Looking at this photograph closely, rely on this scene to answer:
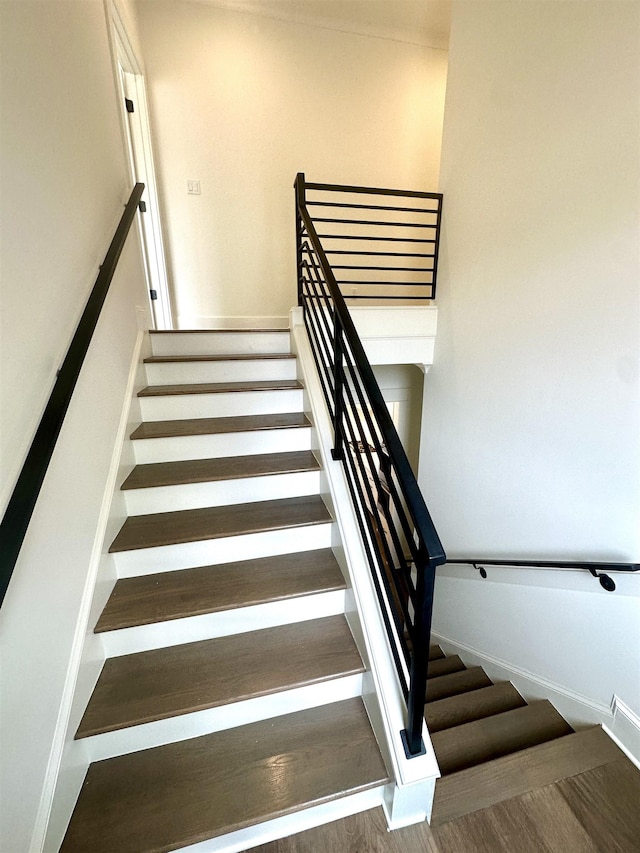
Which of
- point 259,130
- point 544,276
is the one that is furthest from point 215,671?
point 259,130

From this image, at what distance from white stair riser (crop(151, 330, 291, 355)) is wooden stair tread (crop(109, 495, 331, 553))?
45.0 inches

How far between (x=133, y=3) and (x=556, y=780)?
5.29 meters

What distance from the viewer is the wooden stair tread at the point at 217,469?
5.73 feet

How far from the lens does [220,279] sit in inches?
148

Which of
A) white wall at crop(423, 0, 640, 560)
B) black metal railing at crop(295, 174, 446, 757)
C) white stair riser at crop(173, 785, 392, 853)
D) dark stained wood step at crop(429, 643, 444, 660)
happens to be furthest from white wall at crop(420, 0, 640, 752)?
white stair riser at crop(173, 785, 392, 853)

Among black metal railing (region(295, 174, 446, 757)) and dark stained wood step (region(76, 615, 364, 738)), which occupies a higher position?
black metal railing (region(295, 174, 446, 757))

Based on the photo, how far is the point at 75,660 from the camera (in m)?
1.15

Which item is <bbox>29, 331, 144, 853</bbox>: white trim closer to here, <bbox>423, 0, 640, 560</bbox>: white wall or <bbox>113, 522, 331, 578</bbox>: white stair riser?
<bbox>113, 522, 331, 578</bbox>: white stair riser

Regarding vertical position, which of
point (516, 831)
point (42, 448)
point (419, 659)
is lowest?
point (516, 831)

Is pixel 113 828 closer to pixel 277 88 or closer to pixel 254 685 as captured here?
pixel 254 685

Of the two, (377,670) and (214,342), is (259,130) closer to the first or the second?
(214,342)

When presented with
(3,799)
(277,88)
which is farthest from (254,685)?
(277,88)

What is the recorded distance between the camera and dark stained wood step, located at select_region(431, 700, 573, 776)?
1.51 metres

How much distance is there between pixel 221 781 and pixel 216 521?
2.79 feet
